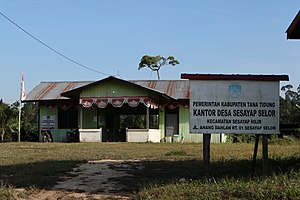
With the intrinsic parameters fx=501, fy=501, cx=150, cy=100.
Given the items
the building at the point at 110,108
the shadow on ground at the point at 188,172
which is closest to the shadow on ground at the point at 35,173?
the shadow on ground at the point at 188,172

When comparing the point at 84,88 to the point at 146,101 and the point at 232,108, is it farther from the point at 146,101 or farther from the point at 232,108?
the point at 232,108

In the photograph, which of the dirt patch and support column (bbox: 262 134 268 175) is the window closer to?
the dirt patch

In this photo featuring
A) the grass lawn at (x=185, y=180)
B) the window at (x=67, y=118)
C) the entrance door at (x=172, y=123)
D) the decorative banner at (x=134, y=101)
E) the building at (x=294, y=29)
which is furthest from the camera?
the window at (x=67, y=118)

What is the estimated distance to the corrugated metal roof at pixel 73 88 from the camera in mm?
32938

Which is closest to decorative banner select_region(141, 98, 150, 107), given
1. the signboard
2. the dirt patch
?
the signboard

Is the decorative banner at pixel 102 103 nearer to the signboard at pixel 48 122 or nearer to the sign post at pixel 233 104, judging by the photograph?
the signboard at pixel 48 122

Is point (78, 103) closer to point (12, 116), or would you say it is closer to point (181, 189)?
point (12, 116)

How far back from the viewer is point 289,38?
37.6ft

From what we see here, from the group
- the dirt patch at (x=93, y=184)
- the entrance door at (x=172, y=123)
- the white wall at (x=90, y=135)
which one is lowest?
the dirt patch at (x=93, y=184)

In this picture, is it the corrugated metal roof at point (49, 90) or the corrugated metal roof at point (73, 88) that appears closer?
the corrugated metal roof at point (73, 88)

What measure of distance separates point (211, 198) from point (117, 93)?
75.0ft

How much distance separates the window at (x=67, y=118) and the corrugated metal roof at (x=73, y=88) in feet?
3.81

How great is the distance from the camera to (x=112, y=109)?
119 ft

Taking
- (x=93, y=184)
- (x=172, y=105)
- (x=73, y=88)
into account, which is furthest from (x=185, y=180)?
(x=73, y=88)
